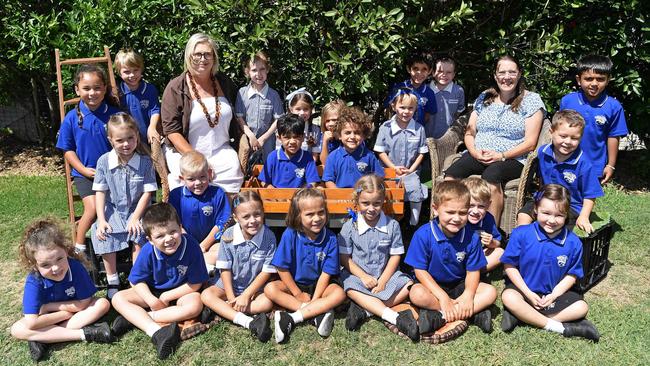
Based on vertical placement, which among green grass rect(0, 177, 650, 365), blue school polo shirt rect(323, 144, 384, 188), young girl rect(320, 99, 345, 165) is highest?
young girl rect(320, 99, 345, 165)

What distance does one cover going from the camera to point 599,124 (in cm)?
513

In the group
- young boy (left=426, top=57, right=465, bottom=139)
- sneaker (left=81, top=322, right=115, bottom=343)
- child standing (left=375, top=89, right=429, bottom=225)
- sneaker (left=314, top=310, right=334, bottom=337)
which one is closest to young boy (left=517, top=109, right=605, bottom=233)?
child standing (left=375, top=89, right=429, bottom=225)

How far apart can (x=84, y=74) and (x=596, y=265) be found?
14.3 feet

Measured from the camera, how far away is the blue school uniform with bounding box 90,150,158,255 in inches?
175

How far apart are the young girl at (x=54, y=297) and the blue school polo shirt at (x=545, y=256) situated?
286 centimetres

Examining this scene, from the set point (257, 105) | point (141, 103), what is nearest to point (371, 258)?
point (257, 105)

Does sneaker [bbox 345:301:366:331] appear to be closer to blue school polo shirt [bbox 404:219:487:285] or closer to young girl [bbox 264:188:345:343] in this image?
young girl [bbox 264:188:345:343]

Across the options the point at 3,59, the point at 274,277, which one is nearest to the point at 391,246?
the point at 274,277

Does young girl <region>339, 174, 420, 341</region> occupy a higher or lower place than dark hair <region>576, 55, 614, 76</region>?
lower

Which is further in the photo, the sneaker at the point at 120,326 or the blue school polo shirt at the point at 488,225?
the blue school polo shirt at the point at 488,225

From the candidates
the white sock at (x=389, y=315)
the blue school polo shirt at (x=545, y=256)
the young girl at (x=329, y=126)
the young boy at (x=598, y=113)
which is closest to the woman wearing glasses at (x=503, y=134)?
the young boy at (x=598, y=113)

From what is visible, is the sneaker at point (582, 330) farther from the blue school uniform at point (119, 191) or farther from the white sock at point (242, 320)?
the blue school uniform at point (119, 191)

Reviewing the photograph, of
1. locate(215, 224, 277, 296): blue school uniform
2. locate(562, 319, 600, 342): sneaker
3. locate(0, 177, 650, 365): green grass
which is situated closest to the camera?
locate(0, 177, 650, 365): green grass

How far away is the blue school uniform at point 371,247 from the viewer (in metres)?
4.23
